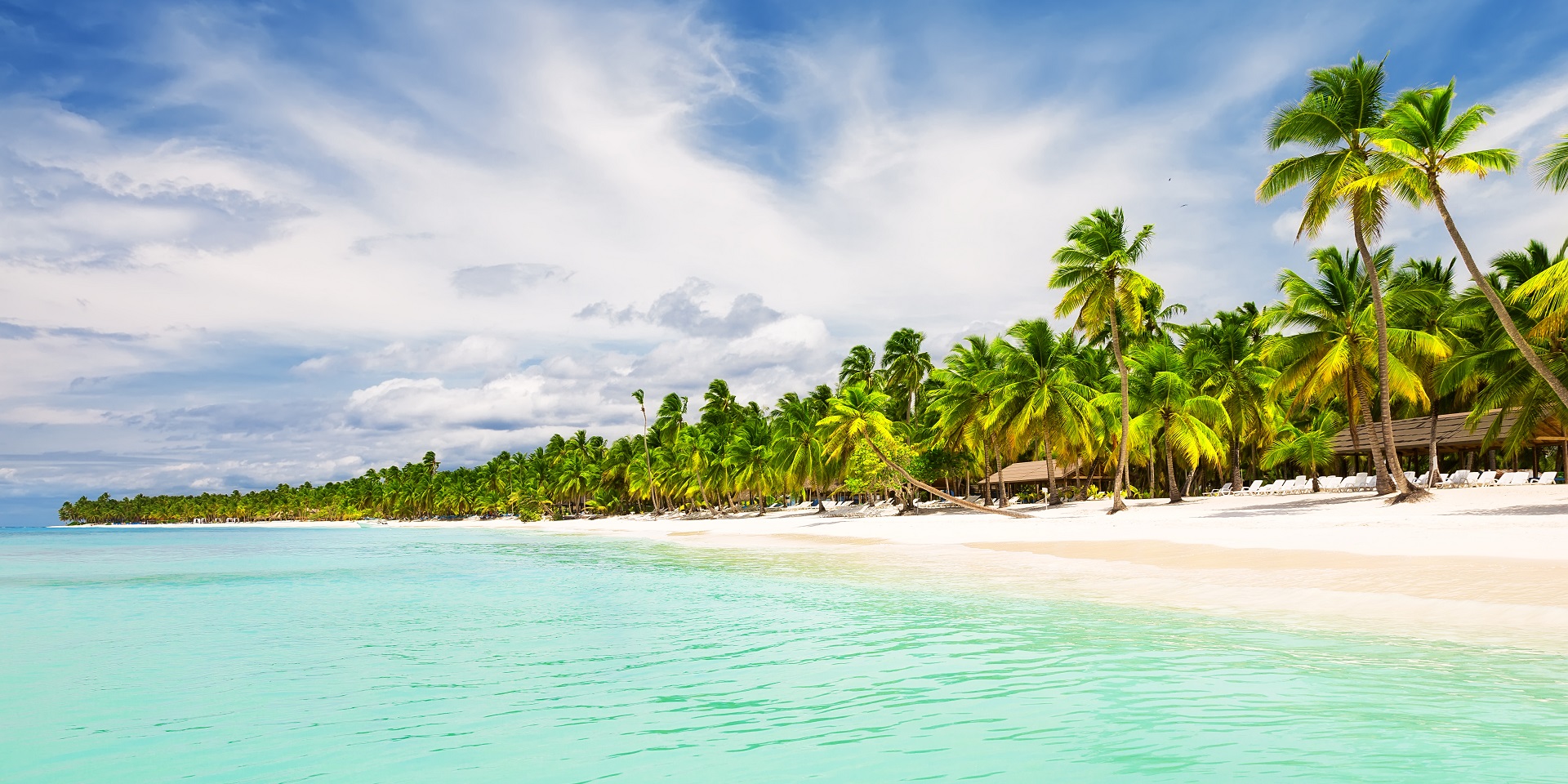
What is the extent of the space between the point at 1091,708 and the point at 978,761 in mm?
1661

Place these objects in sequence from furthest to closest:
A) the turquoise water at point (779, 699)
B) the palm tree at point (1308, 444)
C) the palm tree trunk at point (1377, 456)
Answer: the palm tree at point (1308, 444)
the palm tree trunk at point (1377, 456)
the turquoise water at point (779, 699)

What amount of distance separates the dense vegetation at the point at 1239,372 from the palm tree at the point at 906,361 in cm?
12

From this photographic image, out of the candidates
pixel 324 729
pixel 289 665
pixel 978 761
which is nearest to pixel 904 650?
pixel 978 761

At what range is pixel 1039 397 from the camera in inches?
1437

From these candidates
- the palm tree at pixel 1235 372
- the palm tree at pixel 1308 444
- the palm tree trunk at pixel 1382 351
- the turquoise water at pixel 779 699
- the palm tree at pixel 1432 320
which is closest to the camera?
the turquoise water at pixel 779 699

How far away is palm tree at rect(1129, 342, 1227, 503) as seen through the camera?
35906 mm

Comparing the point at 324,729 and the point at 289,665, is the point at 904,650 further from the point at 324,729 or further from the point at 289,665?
the point at 289,665

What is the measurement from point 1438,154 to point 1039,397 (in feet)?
56.9

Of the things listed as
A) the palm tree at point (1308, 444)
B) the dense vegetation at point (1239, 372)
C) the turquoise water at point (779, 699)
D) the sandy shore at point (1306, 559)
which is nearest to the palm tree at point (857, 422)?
the dense vegetation at point (1239, 372)

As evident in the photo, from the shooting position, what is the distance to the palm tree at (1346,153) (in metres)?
23.4

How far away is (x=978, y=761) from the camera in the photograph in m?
5.77

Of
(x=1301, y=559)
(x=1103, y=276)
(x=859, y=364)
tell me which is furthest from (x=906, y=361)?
(x=1301, y=559)

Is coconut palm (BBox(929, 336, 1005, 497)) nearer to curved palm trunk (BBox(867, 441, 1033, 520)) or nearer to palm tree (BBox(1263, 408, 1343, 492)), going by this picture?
curved palm trunk (BBox(867, 441, 1033, 520))

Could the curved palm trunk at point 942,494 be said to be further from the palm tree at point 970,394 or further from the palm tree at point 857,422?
the palm tree at point 970,394
